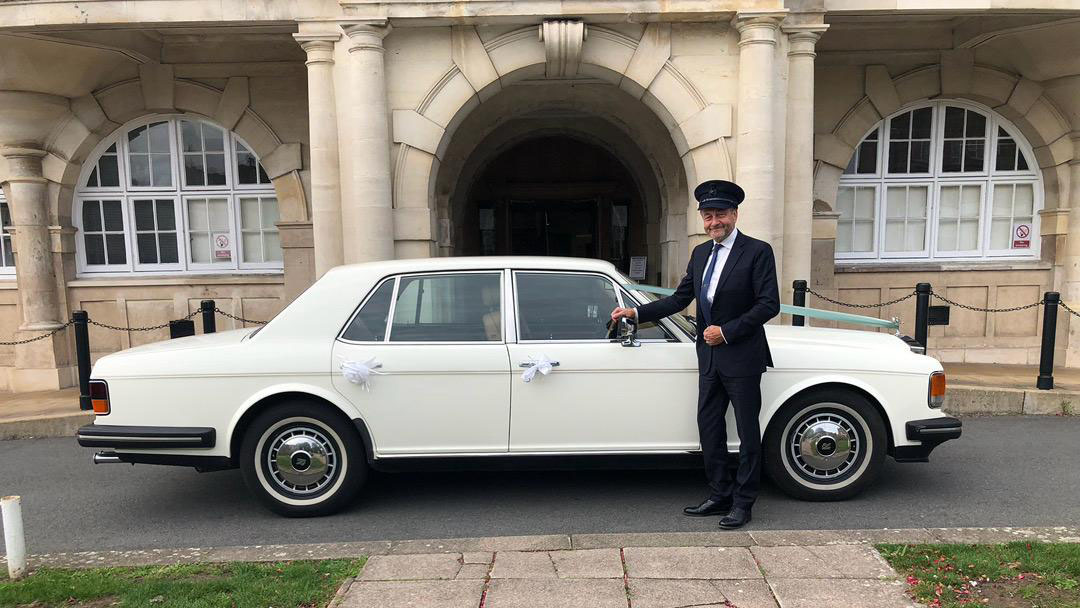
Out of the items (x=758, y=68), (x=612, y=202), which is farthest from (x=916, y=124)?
(x=612, y=202)

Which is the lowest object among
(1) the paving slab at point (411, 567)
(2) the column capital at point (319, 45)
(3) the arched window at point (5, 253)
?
(1) the paving slab at point (411, 567)

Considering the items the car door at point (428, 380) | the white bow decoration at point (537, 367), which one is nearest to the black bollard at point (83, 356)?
the car door at point (428, 380)

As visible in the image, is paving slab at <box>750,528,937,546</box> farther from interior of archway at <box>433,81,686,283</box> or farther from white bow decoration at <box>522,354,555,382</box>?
interior of archway at <box>433,81,686,283</box>

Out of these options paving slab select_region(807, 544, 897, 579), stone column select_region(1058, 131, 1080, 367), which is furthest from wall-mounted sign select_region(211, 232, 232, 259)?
stone column select_region(1058, 131, 1080, 367)

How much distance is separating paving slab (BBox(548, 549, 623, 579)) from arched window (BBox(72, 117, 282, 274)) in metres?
7.39

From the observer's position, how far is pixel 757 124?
683cm

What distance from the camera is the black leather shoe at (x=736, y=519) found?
3787 millimetres

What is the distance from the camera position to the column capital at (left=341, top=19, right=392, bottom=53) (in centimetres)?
666

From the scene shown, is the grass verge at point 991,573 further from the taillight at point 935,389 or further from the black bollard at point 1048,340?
the black bollard at point 1048,340

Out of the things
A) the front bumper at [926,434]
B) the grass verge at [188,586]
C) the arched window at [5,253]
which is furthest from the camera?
the arched window at [5,253]

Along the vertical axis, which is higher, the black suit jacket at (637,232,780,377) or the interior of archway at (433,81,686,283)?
the interior of archway at (433,81,686,283)

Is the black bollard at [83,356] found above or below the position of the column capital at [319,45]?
→ below

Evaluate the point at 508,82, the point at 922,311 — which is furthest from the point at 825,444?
the point at 508,82

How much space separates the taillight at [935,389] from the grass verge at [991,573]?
0.91 meters
